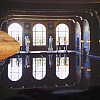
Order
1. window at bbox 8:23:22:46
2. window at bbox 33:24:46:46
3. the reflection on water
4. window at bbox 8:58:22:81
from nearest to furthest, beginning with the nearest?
1. the reflection on water
2. window at bbox 8:58:22:81
3. window at bbox 33:24:46:46
4. window at bbox 8:23:22:46

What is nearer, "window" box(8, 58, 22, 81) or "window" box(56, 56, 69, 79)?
"window" box(8, 58, 22, 81)

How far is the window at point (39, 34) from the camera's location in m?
30.5

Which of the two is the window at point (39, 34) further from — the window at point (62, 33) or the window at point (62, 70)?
the window at point (62, 70)

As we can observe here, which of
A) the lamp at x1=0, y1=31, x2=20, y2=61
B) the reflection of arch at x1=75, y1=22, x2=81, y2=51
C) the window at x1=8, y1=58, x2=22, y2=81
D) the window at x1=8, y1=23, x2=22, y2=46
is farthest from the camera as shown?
the window at x1=8, y1=23, x2=22, y2=46

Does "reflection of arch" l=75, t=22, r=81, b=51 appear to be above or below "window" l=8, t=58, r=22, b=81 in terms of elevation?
above

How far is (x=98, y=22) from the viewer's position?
1973 centimetres

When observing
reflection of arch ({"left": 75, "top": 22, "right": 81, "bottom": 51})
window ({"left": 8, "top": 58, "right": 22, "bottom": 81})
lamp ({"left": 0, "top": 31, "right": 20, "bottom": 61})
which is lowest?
window ({"left": 8, "top": 58, "right": 22, "bottom": 81})

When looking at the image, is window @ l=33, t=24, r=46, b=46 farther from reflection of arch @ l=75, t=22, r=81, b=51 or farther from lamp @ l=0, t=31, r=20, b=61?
lamp @ l=0, t=31, r=20, b=61

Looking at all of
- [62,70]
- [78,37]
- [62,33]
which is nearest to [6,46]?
[62,70]

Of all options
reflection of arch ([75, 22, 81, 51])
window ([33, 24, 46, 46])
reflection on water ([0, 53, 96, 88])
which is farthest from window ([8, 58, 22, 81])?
window ([33, 24, 46, 46])

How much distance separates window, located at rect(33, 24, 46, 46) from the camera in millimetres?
30470

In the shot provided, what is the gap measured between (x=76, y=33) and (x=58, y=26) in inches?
133

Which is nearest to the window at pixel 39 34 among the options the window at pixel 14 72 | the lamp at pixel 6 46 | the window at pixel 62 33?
the window at pixel 62 33
